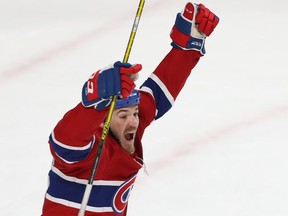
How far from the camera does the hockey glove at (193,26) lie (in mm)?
2699

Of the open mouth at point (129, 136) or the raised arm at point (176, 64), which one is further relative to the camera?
the raised arm at point (176, 64)

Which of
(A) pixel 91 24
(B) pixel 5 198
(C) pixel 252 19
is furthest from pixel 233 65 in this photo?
(B) pixel 5 198

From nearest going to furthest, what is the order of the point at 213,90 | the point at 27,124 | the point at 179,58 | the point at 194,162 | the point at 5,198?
the point at 179,58 < the point at 5,198 < the point at 194,162 < the point at 27,124 < the point at 213,90

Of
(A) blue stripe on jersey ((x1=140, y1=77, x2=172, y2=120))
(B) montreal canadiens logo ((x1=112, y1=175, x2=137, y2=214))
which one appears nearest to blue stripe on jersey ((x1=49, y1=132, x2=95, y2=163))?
(B) montreal canadiens logo ((x1=112, y1=175, x2=137, y2=214))

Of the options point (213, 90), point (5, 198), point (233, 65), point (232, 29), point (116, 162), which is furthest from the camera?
point (232, 29)

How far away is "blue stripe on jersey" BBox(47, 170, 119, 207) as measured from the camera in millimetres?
2471

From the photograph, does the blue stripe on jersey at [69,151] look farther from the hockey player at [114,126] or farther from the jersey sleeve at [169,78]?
the jersey sleeve at [169,78]

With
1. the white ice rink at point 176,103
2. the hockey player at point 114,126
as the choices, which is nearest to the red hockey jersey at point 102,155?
the hockey player at point 114,126

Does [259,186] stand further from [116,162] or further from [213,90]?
[116,162]

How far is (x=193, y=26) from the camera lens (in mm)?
2736

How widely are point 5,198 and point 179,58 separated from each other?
1148mm

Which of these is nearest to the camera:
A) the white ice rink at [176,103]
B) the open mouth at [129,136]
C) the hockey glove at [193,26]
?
the open mouth at [129,136]

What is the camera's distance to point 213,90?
4395 mm

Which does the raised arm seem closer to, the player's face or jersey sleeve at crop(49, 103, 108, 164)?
the player's face
